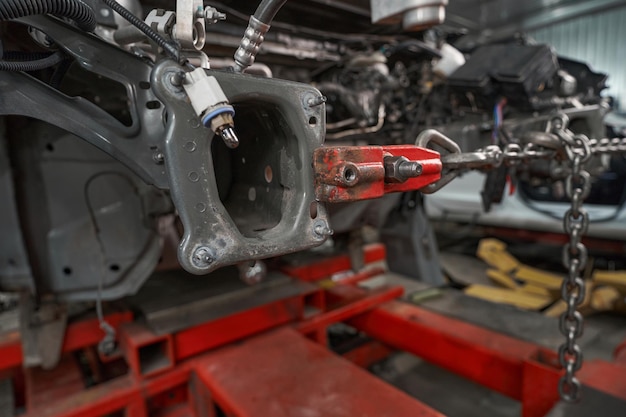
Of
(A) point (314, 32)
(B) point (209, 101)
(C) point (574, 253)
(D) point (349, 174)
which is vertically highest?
(A) point (314, 32)

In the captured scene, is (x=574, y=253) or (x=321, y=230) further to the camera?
(x=574, y=253)

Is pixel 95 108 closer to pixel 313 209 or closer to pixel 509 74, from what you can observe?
pixel 313 209

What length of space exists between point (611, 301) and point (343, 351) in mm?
2192

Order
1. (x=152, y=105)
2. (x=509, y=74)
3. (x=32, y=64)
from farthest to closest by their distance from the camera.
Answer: (x=509, y=74), (x=152, y=105), (x=32, y=64)

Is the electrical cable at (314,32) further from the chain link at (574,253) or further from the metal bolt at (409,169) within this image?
the chain link at (574,253)

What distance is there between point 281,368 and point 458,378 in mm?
1432

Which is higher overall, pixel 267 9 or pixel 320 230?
pixel 267 9

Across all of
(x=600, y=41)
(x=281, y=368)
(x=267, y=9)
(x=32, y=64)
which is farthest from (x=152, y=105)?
(x=600, y=41)

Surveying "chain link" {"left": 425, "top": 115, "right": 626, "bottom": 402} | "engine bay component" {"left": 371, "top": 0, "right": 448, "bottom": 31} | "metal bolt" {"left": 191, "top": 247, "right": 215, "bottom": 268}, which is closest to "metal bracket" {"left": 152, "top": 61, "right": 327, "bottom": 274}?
"metal bolt" {"left": 191, "top": 247, "right": 215, "bottom": 268}

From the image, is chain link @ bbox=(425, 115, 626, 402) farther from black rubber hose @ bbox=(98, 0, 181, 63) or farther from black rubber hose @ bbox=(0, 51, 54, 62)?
black rubber hose @ bbox=(0, 51, 54, 62)

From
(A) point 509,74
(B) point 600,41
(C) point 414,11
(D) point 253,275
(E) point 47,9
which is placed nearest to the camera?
(E) point 47,9

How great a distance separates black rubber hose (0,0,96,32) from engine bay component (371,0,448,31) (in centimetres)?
86

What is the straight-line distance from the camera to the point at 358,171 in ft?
2.07

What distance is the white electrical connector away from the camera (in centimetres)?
58
